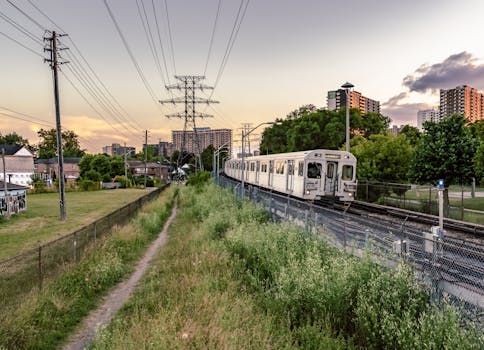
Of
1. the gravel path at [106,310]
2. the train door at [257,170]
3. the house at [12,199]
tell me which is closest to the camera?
the gravel path at [106,310]

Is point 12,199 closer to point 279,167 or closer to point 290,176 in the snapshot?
point 279,167

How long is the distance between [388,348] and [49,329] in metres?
7.55

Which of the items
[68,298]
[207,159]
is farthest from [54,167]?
[68,298]

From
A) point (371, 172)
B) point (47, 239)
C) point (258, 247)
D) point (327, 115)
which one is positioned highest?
point (327, 115)

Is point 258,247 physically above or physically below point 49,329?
above

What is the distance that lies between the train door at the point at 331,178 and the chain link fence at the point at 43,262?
1258 centimetres

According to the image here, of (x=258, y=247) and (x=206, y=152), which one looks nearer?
(x=258, y=247)

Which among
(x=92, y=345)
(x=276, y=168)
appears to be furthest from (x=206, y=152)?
(x=92, y=345)

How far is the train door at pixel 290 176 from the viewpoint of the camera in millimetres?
26078

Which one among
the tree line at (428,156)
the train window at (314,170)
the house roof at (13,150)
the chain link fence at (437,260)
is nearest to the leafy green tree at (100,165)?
the house roof at (13,150)

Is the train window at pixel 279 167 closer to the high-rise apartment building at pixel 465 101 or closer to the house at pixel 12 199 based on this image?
the house at pixel 12 199

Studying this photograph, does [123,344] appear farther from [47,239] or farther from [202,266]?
[47,239]

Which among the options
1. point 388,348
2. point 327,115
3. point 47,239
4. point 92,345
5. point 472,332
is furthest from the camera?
point 327,115

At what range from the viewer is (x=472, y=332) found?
5.41 meters
